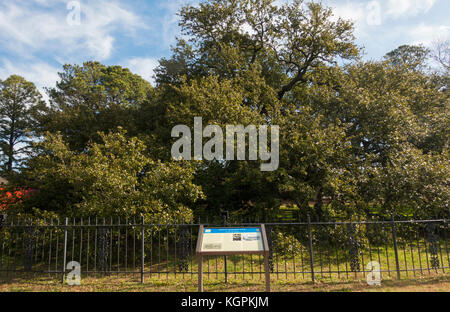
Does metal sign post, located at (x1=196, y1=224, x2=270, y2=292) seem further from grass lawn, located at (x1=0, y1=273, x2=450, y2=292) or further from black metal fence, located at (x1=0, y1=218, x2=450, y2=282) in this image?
grass lawn, located at (x1=0, y1=273, x2=450, y2=292)

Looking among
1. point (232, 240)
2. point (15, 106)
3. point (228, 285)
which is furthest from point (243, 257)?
point (15, 106)

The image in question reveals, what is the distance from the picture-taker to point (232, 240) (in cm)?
575

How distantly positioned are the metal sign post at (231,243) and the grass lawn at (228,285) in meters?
1.50

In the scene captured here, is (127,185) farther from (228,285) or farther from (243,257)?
(228,285)

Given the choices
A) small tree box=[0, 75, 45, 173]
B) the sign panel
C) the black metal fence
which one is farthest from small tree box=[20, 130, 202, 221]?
small tree box=[0, 75, 45, 173]

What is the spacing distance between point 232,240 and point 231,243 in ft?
0.28

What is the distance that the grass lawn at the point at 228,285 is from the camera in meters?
6.46

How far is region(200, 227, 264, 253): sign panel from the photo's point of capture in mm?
5551

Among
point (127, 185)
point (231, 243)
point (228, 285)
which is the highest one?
point (127, 185)

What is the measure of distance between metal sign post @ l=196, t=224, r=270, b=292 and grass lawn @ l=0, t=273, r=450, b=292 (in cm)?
150

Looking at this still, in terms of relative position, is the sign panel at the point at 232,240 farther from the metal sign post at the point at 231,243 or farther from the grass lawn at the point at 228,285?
the grass lawn at the point at 228,285

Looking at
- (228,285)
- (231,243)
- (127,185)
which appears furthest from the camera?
(127,185)

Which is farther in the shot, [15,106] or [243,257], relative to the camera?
[15,106]

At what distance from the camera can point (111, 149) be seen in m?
11.3
